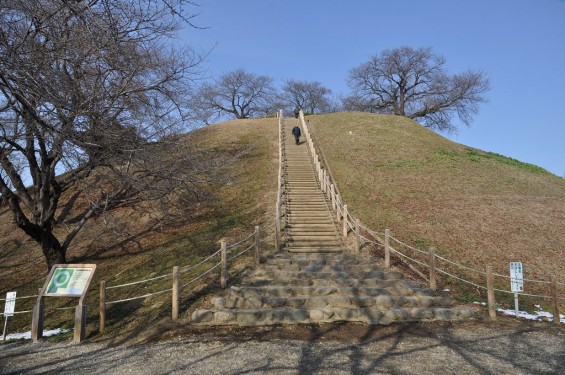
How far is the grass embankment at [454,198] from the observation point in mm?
12570

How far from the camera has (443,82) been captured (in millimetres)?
46500

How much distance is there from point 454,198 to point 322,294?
35.0ft

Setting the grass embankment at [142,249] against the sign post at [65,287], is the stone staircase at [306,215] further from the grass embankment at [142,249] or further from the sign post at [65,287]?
the sign post at [65,287]

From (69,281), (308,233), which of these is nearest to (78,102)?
(69,281)

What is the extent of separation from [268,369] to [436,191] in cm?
1468

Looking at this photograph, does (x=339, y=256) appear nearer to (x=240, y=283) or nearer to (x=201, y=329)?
(x=240, y=283)

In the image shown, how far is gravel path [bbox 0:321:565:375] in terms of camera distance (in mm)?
5977

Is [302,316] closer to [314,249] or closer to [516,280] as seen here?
[314,249]

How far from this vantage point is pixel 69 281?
877 cm

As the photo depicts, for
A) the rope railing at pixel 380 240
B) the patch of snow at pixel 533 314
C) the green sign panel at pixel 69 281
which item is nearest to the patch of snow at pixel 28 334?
the green sign panel at pixel 69 281

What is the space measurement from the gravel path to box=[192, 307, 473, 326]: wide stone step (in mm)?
318

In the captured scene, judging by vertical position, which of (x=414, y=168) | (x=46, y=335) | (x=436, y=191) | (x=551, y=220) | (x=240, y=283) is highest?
(x=414, y=168)

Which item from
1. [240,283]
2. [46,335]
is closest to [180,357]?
[240,283]

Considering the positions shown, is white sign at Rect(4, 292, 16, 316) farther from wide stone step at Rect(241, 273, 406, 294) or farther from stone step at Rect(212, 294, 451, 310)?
wide stone step at Rect(241, 273, 406, 294)
